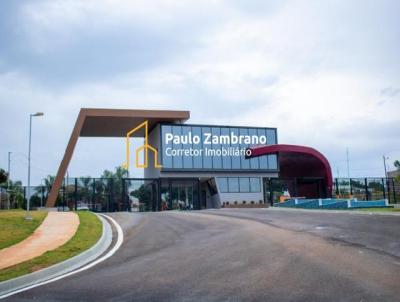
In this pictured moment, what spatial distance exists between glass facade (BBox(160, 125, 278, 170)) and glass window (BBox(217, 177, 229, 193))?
1.39 metres

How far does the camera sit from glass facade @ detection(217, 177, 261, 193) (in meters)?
56.2

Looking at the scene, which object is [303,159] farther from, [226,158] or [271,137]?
[226,158]

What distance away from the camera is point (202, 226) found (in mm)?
21516

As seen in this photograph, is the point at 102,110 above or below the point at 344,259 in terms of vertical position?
above

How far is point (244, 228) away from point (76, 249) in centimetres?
760

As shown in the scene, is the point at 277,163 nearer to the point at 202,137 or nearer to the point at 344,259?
the point at 202,137

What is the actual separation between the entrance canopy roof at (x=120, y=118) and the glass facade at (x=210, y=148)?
1.32 m

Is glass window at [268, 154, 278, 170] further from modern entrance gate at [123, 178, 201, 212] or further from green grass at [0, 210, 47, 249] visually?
green grass at [0, 210, 47, 249]

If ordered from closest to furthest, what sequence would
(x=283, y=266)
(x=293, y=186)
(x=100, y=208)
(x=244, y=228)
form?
(x=283, y=266) → (x=244, y=228) → (x=100, y=208) → (x=293, y=186)

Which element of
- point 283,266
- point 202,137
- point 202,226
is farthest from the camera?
point 202,137

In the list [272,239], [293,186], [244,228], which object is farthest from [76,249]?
[293,186]

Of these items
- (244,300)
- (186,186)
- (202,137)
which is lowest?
(244,300)

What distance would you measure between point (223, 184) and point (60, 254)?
43001mm

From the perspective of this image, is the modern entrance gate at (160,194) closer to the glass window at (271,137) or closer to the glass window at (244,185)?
the glass window at (244,185)
